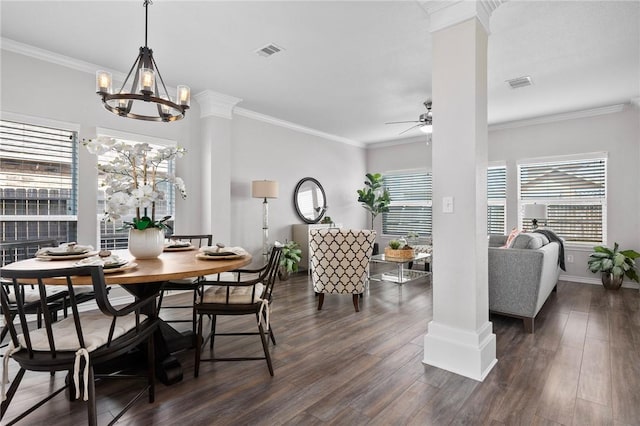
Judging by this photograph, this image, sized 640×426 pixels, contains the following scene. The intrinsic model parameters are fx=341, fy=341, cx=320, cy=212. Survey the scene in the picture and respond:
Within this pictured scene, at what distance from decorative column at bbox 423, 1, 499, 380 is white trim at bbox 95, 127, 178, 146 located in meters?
3.42

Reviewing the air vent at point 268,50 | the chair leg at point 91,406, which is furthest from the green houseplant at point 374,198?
the chair leg at point 91,406

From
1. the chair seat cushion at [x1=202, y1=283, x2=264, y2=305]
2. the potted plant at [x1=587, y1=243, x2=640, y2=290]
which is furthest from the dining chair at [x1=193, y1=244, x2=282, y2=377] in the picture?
the potted plant at [x1=587, y1=243, x2=640, y2=290]

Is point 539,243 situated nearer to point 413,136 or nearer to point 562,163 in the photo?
point 562,163

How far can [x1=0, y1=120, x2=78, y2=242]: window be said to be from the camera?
129 inches

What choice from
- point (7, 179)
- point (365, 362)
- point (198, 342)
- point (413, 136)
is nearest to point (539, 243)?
point (365, 362)

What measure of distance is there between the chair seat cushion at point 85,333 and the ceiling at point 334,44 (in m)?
2.31

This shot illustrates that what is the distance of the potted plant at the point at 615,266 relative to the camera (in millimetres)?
4609

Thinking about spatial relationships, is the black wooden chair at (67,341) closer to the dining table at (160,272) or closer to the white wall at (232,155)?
the dining table at (160,272)

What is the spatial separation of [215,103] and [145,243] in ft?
9.45

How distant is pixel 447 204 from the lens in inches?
94.7

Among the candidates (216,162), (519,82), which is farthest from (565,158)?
(216,162)

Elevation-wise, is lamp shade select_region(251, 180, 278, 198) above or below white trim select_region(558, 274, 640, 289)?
above

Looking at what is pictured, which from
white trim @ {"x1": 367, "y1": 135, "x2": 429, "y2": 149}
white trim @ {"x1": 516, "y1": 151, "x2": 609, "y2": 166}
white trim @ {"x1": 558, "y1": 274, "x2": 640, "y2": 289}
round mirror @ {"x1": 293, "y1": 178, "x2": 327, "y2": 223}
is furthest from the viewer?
white trim @ {"x1": 367, "y1": 135, "x2": 429, "y2": 149}

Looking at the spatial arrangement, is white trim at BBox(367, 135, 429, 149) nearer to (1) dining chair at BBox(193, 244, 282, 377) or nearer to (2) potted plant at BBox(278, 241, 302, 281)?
(2) potted plant at BBox(278, 241, 302, 281)
